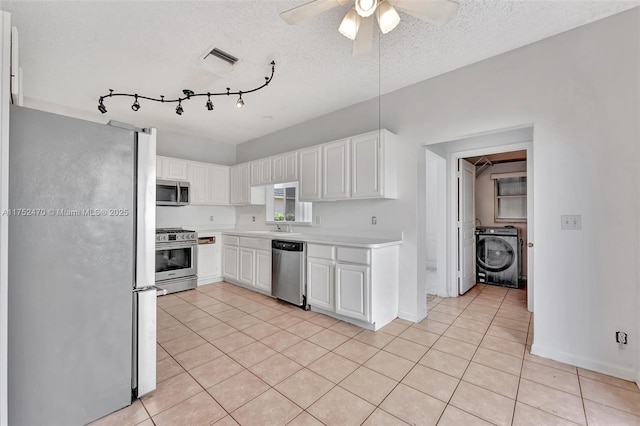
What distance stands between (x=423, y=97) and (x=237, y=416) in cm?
331

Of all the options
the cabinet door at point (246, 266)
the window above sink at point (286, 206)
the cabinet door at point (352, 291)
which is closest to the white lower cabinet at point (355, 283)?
the cabinet door at point (352, 291)

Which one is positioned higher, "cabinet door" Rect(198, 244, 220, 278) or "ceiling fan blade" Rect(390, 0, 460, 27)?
"ceiling fan blade" Rect(390, 0, 460, 27)

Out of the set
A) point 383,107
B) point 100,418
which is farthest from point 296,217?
point 100,418

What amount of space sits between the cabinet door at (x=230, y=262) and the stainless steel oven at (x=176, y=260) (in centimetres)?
49

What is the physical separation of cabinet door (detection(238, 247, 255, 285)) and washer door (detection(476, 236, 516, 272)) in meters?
3.77

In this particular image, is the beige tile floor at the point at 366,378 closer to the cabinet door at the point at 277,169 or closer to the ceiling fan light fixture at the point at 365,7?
the cabinet door at the point at 277,169

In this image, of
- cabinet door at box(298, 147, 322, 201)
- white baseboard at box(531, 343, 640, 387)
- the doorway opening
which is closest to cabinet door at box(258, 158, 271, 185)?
cabinet door at box(298, 147, 322, 201)

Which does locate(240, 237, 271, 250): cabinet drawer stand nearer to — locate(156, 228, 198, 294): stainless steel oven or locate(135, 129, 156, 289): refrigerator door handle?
locate(156, 228, 198, 294): stainless steel oven

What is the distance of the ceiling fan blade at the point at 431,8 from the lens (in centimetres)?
152

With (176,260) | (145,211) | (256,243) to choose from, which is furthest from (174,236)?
(145,211)

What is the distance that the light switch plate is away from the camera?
2180mm

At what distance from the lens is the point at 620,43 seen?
2033mm

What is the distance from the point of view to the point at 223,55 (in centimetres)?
248

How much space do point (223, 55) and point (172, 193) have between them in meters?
2.66
